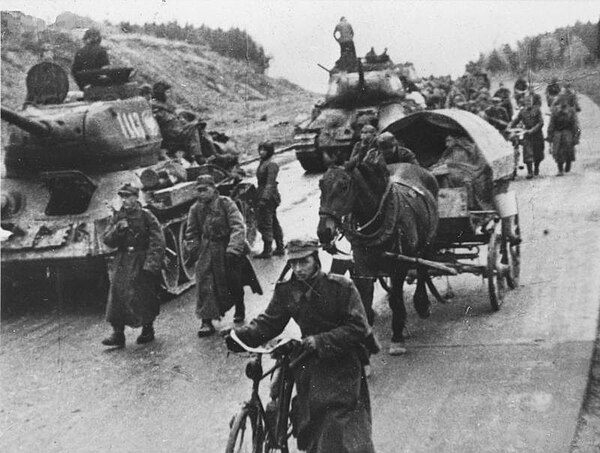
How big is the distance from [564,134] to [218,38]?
33.8 meters

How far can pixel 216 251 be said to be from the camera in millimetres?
8336

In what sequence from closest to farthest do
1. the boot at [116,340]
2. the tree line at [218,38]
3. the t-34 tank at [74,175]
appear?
the boot at [116,340], the t-34 tank at [74,175], the tree line at [218,38]

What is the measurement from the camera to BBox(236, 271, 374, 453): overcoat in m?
4.26

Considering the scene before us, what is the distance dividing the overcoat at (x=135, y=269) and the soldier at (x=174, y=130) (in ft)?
13.1

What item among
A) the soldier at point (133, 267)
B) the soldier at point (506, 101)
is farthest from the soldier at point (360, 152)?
the soldier at point (506, 101)

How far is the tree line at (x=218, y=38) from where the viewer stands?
44.7 metres

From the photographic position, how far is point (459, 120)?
8.95m

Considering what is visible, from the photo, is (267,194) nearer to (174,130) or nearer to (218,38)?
Result: (174,130)

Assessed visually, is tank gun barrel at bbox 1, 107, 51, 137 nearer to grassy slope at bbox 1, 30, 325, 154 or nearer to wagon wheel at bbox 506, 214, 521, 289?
wagon wheel at bbox 506, 214, 521, 289

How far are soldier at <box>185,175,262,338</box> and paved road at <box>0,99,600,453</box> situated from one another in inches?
14.8

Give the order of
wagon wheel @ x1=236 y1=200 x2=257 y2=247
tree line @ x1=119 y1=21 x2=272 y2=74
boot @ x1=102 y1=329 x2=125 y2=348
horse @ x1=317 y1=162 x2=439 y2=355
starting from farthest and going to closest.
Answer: tree line @ x1=119 y1=21 x2=272 y2=74 → wagon wheel @ x1=236 y1=200 x2=257 y2=247 → boot @ x1=102 y1=329 x2=125 y2=348 → horse @ x1=317 y1=162 x2=439 y2=355

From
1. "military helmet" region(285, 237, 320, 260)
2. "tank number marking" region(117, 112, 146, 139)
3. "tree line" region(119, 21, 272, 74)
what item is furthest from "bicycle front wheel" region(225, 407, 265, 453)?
"tree line" region(119, 21, 272, 74)

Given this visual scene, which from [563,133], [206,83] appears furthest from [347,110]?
[206,83]

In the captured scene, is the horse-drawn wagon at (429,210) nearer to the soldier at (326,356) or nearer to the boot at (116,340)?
the soldier at (326,356)
